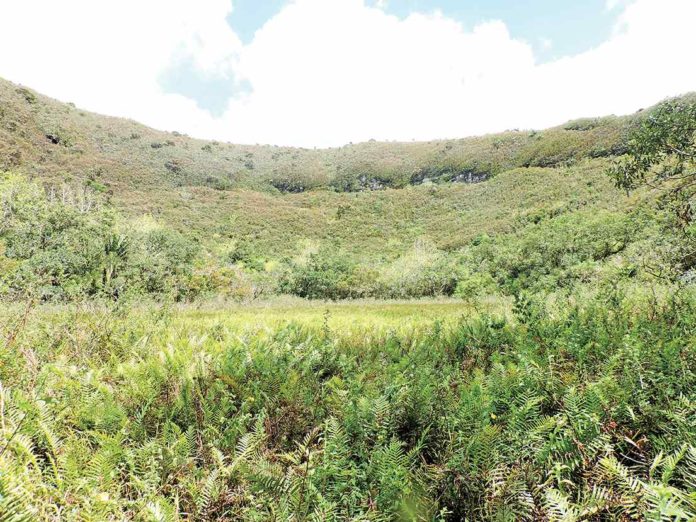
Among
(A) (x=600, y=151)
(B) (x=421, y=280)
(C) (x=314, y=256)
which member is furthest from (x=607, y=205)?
(C) (x=314, y=256)

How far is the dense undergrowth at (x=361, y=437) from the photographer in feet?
4.50

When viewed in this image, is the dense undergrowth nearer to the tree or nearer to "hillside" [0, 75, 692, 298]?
the tree

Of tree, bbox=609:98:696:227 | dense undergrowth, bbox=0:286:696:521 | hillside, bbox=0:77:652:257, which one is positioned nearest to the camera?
dense undergrowth, bbox=0:286:696:521

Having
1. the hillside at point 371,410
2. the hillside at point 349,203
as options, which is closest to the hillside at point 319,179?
the hillside at point 349,203

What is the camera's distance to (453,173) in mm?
76312

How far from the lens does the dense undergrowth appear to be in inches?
54.0

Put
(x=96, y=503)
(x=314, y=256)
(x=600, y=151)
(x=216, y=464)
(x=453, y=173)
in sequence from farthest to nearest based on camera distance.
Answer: (x=453, y=173), (x=600, y=151), (x=314, y=256), (x=216, y=464), (x=96, y=503)

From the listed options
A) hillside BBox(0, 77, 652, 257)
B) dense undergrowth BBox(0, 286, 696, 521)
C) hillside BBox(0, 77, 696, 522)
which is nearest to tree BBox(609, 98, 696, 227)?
hillside BBox(0, 77, 696, 522)

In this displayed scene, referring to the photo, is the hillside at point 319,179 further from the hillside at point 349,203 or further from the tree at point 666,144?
the tree at point 666,144

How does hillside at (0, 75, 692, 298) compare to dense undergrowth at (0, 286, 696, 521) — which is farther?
hillside at (0, 75, 692, 298)

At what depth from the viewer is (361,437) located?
185 cm

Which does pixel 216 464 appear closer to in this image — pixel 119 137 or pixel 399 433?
pixel 399 433

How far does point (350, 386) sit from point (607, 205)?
41992 millimetres

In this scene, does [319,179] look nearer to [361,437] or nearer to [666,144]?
[666,144]
